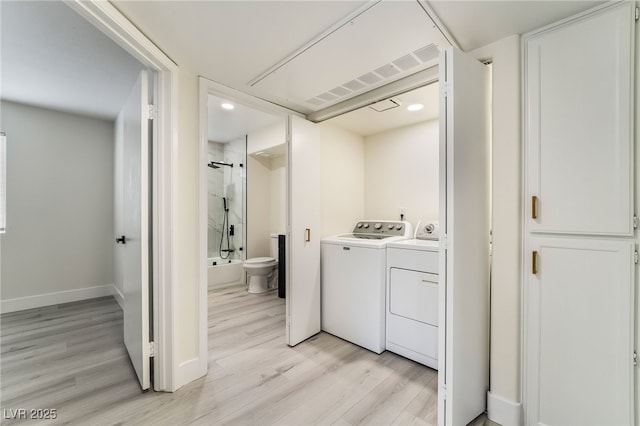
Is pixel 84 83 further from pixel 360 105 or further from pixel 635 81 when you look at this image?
pixel 635 81

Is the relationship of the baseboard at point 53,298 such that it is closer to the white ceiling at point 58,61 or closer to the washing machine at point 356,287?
the white ceiling at point 58,61

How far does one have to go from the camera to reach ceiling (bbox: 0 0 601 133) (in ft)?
4.12

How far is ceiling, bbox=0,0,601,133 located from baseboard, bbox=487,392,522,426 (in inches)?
80.4

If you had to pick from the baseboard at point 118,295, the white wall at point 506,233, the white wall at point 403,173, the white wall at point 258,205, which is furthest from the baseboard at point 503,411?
the baseboard at point 118,295

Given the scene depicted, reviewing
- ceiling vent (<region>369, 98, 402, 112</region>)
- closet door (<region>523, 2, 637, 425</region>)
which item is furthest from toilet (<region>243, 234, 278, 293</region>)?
closet door (<region>523, 2, 637, 425</region>)

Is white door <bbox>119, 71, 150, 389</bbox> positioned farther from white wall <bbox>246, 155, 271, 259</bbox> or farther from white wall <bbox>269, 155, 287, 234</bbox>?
white wall <bbox>269, 155, 287, 234</bbox>

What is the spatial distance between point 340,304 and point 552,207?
70.6 inches

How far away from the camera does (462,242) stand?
4.56 feet

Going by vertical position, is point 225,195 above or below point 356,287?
above

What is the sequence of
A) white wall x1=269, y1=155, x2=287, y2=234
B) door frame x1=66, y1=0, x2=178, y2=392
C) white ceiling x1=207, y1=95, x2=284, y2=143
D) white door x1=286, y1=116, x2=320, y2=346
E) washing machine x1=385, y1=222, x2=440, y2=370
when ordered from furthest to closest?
white wall x1=269, y1=155, x2=287, y2=234 < white ceiling x1=207, y1=95, x2=284, y2=143 < white door x1=286, y1=116, x2=320, y2=346 < washing machine x1=385, y1=222, x2=440, y2=370 < door frame x1=66, y1=0, x2=178, y2=392

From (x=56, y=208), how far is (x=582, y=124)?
16.8 ft

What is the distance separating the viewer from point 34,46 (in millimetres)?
1900

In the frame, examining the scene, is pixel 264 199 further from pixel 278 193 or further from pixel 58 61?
pixel 58 61

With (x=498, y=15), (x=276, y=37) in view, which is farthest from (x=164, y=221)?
(x=498, y=15)
